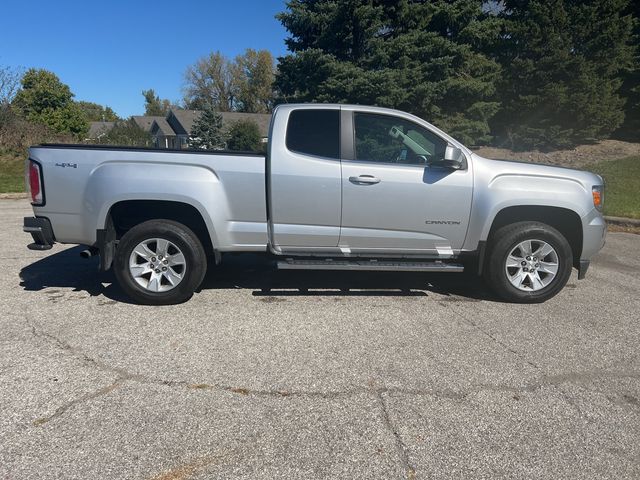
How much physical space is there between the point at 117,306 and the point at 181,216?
1.12 metres

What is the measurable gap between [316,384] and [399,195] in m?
2.27

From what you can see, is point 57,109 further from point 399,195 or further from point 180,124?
point 399,195

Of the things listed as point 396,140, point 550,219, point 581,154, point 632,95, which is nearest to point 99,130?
point 581,154

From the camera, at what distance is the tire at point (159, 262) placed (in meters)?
4.68

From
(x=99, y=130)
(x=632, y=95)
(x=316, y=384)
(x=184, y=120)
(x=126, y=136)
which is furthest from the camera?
(x=99, y=130)

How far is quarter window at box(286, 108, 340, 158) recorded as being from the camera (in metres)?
4.85

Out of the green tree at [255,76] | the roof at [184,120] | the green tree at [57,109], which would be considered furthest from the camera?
the green tree at [255,76]

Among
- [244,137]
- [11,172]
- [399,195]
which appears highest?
[244,137]

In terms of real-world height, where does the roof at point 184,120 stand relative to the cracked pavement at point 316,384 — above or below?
above

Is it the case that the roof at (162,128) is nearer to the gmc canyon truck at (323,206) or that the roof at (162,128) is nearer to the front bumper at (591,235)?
the gmc canyon truck at (323,206)

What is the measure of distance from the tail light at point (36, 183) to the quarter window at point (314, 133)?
8.06 feet

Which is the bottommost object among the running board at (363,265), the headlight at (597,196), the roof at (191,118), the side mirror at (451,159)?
the running board at (363,265)

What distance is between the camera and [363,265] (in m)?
4.81

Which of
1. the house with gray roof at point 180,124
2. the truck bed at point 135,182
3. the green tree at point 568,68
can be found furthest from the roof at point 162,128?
the truck bed at point 135,182
